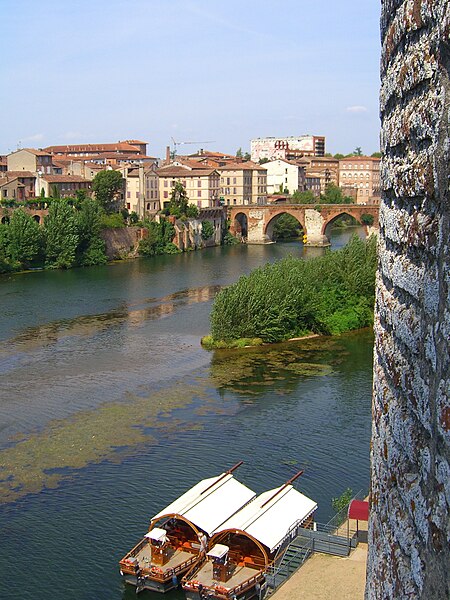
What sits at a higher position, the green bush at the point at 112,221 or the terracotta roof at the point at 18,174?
the terracotta roof at the point at 18,174

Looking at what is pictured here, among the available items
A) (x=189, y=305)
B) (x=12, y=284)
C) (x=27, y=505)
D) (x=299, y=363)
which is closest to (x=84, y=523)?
(x=27, y=505)

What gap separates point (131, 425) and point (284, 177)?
153ft

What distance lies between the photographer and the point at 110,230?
122 ft

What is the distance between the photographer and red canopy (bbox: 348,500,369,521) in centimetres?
905

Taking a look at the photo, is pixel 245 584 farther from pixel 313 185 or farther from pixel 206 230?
pixel 313 185

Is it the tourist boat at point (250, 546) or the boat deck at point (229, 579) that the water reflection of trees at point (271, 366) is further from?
the boat deck at point (229, 579)

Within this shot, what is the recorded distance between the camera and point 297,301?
67.4ft

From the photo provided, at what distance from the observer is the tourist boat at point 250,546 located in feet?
28.5

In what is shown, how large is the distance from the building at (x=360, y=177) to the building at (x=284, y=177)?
766 cm

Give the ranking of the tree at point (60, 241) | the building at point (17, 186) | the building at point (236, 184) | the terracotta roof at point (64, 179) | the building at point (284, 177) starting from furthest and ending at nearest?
the building at point (284, 177), the building at point (236, 184), the terracotta roof at point (64, 179), the building at point (17, 186), the tree at point (60, 241)

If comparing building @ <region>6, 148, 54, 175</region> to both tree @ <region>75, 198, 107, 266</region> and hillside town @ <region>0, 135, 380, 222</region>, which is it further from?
tree @ <region>75, 198, 107, 266</region>

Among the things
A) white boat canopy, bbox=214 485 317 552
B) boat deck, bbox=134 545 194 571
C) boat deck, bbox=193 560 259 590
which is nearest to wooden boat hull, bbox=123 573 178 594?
boat deck, bbox=134 545 194 571

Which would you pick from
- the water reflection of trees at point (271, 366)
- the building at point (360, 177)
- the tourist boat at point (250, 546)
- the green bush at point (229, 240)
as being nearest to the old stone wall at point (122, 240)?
the green bush at point (229, 240)

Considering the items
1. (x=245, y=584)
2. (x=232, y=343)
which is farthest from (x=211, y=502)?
(x=232, y=343)
